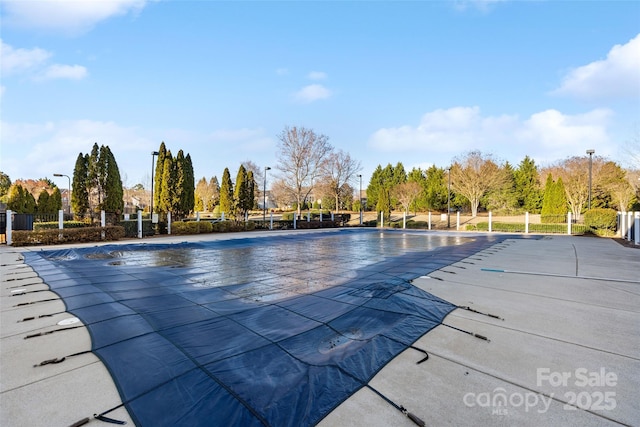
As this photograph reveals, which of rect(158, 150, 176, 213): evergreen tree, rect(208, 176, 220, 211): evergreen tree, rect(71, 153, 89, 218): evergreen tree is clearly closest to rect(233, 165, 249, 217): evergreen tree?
rect(158, 150, 176, 213): evergreen tree

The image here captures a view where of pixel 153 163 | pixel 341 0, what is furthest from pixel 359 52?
pixel 153 163

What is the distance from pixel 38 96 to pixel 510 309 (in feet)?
49.1

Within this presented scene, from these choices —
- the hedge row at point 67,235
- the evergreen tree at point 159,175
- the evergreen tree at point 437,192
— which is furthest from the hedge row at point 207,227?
the evergreen tree at point 437,192

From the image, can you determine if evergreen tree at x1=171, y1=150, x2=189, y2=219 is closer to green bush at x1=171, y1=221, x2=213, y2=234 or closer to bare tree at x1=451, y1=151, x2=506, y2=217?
green bush at x1=171, y1=221, x2=213, y2=234

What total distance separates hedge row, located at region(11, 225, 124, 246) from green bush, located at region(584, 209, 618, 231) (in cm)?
2232

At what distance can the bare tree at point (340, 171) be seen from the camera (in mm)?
31047

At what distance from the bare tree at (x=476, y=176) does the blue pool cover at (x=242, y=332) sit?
22.4 m

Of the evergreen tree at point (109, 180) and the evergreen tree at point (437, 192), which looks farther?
the evergreen tree at point (437, 192)

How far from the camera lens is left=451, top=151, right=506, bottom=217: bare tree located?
2547 cm

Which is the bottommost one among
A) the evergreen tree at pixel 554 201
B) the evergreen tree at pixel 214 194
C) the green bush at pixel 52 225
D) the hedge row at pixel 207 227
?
the hedge row at pixel 207 227

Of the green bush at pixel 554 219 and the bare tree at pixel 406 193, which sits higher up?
the bare tree at pixel 406 193

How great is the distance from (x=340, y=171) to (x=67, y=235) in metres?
24.9

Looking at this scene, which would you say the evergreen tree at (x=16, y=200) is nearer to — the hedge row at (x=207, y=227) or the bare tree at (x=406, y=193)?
the hedge row at (x=207, y=227)

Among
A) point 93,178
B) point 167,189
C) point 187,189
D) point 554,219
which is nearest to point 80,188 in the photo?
point 93,178
